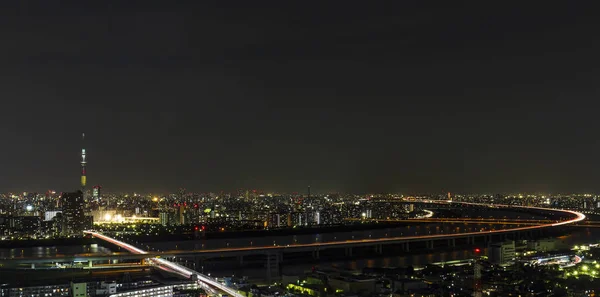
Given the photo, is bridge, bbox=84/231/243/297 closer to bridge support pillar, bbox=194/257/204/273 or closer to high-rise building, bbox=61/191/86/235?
bridge support pillar, bbox=194/257/204/273

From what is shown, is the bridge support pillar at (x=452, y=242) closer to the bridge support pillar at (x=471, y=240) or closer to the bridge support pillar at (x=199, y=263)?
the bridge support pillar at (x=471, y=240)

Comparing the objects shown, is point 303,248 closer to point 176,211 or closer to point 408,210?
point 176,211

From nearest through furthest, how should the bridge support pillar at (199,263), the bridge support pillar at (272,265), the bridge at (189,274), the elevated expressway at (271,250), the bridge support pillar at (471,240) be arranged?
the bridge at (189,274)
the bridge support pillar at (272,265)
the bridge support pillar at (199,263)
the elevated expressway at (271,250)
the bridge support pillar at (471,240)

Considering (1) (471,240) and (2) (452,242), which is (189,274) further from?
(1) (471,240)

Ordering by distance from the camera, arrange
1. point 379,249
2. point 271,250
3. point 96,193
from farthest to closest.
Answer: point 96,193, point 379,249, point 271,250

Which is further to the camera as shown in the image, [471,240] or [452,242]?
[471,240]

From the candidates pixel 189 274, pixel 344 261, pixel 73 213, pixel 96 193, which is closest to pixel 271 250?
pixel 344 261

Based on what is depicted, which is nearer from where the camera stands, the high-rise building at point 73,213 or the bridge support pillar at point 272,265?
the bridge support pillar at point 272,265

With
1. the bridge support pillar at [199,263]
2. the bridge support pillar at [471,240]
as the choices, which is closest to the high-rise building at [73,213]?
the bridge support pillar at [199,263]

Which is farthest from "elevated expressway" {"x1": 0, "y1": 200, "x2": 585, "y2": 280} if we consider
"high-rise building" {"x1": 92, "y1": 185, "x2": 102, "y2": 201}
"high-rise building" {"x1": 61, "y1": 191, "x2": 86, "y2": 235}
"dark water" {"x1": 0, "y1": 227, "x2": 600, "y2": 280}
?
"high-rise building" {"x1": 92, "y1": 185, "x2": 102, "y2": 201}
